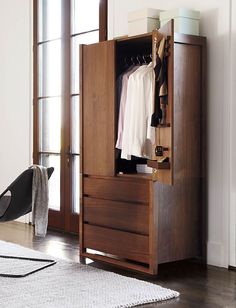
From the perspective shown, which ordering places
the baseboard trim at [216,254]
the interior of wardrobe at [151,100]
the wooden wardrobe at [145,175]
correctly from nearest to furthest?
the interior of wardrobe at [151,100]
the wooden wardrobe at [145,175]
the baseboard trim at [216,254]

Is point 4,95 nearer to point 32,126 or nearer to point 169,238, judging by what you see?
point 32,126

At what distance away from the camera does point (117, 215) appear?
14.8 feet

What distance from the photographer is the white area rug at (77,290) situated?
137 inches

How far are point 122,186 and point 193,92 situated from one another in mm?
902

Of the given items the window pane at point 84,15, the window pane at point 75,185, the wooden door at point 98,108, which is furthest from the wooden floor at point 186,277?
the window pane at point 84,15

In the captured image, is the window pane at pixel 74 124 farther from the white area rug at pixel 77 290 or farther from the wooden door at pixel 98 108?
the white area rug at pixel 77 290

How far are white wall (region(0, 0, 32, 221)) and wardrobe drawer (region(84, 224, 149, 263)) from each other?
219 cm

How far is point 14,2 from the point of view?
6.85 metres

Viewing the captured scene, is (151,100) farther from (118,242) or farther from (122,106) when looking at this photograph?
(118,242)

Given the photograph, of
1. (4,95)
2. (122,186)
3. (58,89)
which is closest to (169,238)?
(122,186)

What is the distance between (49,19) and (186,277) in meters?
3.54

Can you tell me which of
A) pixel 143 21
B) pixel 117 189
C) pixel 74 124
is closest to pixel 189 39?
pixel 143 21

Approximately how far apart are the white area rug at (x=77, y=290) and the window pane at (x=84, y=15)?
8.67 ft

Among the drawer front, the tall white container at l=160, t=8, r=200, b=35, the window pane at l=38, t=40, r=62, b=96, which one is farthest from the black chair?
the window pane at l=38, t=40, r=62, b=96
